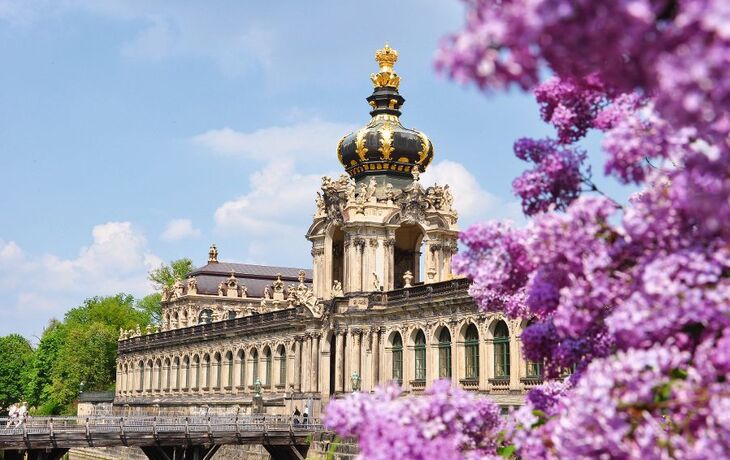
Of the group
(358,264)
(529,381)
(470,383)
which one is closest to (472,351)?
(470,383)

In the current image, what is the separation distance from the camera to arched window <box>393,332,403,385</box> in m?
43.4

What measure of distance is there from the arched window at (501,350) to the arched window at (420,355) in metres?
4.51

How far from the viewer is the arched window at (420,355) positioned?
42.1m

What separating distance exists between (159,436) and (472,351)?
12.5 m

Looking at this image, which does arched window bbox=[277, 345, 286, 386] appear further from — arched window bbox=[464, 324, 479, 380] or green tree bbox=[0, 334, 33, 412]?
green tree bbox=[0, 334, 33, 412]

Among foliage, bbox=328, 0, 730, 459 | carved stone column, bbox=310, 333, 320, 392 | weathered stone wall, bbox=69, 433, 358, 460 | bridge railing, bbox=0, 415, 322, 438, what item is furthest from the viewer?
carved stone column, bbox=310, 333, 320, 392

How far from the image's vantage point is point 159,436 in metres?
37.9

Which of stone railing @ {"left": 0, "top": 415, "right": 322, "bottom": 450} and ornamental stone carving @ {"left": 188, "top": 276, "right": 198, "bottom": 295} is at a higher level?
ornamental stone carving @ {"left": 188, "top": 276, "right": 198, "bottom": 295}

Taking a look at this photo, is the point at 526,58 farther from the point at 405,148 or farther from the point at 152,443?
the point at 405,148

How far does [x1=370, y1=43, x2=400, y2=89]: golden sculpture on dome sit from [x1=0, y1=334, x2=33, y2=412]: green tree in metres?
75.2

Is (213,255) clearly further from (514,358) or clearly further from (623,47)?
(623,47)

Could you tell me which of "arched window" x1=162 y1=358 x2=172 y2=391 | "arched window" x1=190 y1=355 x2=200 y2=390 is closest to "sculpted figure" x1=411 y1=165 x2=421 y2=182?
"arched window" x1=190 y1=355 x2=200 y2=390

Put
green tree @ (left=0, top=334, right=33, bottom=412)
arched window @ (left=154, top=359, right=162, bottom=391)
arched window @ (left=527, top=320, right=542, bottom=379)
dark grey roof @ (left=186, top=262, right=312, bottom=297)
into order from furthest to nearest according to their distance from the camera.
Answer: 1. green tree @ (left=0, top=334, right=33, bottom=412)
2. dark grey roof @ (left=186, top=262, right=312, bottom=297)
3. arched window @ (left=154, top=359, right=162, bottom=391)
4. arched window @ (left=527, top=320, right=542, bottom=379)

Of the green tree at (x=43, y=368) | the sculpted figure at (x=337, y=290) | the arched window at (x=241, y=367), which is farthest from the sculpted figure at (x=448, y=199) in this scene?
the green tree at (x=43, y=368)
